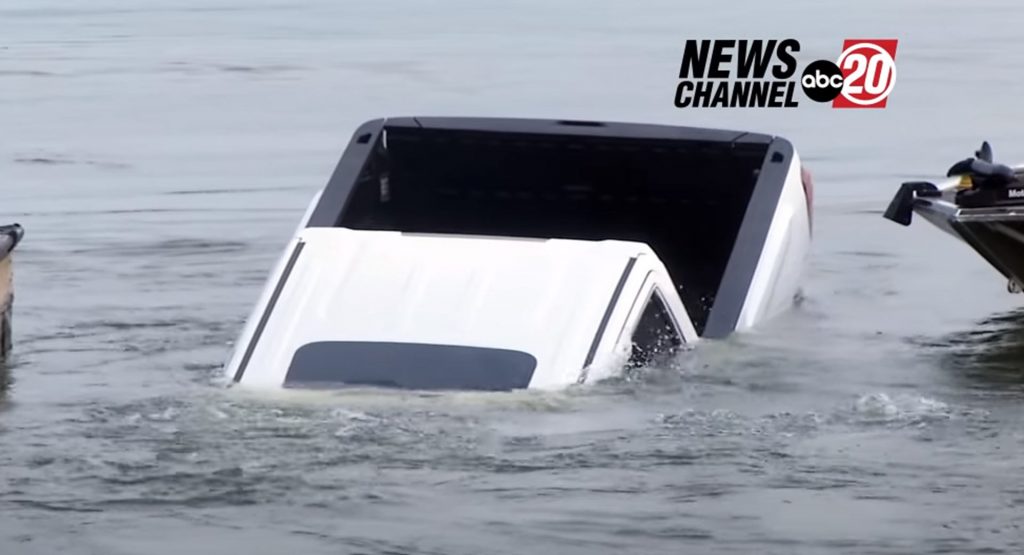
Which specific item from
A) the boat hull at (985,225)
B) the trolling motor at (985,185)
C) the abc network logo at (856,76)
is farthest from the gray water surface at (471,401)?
the abc network logo at (856,76)

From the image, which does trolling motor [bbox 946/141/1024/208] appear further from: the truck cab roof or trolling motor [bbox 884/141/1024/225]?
the truck cab roof

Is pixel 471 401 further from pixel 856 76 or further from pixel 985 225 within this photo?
pixel 856 76

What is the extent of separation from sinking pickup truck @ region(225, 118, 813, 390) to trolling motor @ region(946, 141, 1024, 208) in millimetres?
776

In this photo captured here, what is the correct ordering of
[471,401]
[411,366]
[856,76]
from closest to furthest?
1. [471,401]
2. [411,366]
3. [856,76]

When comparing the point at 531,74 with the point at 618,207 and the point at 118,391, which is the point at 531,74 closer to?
the point at 618,207

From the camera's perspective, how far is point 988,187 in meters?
11.0

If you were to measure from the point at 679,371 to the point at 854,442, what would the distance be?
105 cm

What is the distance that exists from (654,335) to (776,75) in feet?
51.1

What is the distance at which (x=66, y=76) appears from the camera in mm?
25609

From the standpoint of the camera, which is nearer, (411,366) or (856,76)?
(411,366)

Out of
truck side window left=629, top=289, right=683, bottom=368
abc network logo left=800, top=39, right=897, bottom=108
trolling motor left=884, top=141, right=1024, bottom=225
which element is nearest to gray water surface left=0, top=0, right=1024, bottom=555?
truck side window left=629, top=289, right=683, bottom=368

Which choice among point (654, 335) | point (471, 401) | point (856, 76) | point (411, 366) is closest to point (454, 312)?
point (411, 366)

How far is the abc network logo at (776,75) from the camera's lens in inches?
888

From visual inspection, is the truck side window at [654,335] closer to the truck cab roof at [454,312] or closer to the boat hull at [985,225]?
the truck cab roof at [454,312]
